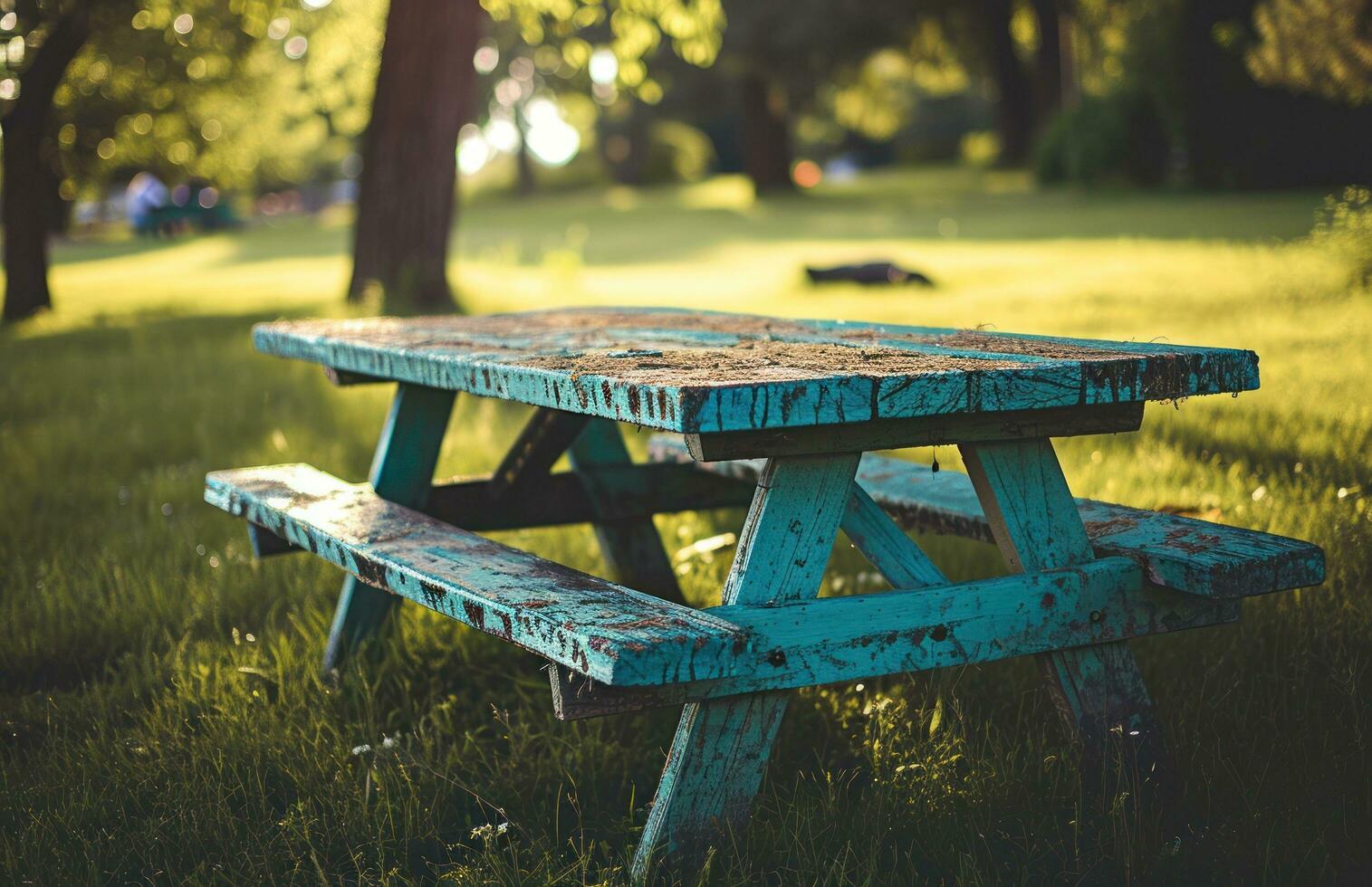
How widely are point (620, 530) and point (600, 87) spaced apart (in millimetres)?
49069

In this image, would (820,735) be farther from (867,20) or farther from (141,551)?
(867,20)

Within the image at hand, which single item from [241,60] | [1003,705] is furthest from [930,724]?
[241,60]

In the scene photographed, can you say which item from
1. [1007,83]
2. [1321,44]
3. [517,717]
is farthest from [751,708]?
[1007,83]

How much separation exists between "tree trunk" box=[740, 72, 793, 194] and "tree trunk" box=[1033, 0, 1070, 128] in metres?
7.41

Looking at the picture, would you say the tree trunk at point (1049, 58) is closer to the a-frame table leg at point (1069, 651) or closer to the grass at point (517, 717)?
the grass at point (517, 717)

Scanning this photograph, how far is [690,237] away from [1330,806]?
2201cm

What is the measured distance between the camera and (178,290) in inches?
658

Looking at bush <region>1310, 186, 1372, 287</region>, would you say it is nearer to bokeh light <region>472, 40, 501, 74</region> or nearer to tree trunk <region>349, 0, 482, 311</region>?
tree trunk <region>349, 0, 482, 311</region>

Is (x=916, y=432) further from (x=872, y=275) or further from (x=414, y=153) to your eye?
(x=872, y=275)

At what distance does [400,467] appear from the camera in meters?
3.21

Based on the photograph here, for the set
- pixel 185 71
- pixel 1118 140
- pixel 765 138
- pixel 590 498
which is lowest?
pixel 590 498

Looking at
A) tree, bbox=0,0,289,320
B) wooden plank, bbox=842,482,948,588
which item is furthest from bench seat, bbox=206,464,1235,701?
tree, bbox=0,0,289,320

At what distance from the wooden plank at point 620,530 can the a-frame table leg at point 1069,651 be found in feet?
4.37

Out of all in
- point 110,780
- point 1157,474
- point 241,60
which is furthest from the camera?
point 241,60
